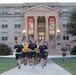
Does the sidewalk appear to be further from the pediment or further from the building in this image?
the pediment

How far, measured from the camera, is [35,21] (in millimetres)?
61719

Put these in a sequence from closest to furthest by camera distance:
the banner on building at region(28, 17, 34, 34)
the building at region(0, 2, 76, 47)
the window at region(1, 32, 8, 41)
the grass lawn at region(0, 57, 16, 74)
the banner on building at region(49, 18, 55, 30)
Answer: the grass lawn at region(0, 57, 16, 74)
the building at region(0, 2, 76, 47)
the banner on building at region(28, 17, 34, 34)
the banner on building at region(49, 18, 55, 30)
the window at region(1, 32, 8, 41)

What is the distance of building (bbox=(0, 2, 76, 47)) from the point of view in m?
61.9

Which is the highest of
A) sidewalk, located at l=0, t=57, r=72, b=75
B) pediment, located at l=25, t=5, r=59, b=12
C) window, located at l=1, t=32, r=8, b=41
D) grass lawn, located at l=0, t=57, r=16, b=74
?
pediment, located at l=25, t=5, r=59, b=12

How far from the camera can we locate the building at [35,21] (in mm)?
61875

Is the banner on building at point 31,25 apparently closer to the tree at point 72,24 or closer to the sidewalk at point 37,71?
the tree at point 72,24

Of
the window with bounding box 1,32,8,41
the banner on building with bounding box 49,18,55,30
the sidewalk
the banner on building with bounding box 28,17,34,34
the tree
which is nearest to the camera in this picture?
the sidewalk

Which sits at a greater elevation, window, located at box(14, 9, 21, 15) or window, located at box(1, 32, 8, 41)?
window, located at box(14, 9, 21, 15)

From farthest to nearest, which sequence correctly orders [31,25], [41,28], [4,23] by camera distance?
[4,23], [41,28], [31,25]

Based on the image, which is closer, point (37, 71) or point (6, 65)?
point (37, 71)

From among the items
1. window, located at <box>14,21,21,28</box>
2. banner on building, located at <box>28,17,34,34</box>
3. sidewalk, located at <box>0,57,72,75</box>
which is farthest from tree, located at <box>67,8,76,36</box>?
sidewalk, located at <box>0,57,72,75</box>

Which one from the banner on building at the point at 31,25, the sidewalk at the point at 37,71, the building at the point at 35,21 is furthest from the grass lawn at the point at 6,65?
the banner on building at the point at 31,25

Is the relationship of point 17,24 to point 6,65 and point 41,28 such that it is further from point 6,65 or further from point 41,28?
point 6,65

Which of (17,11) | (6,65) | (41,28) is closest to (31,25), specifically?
(41,28)
